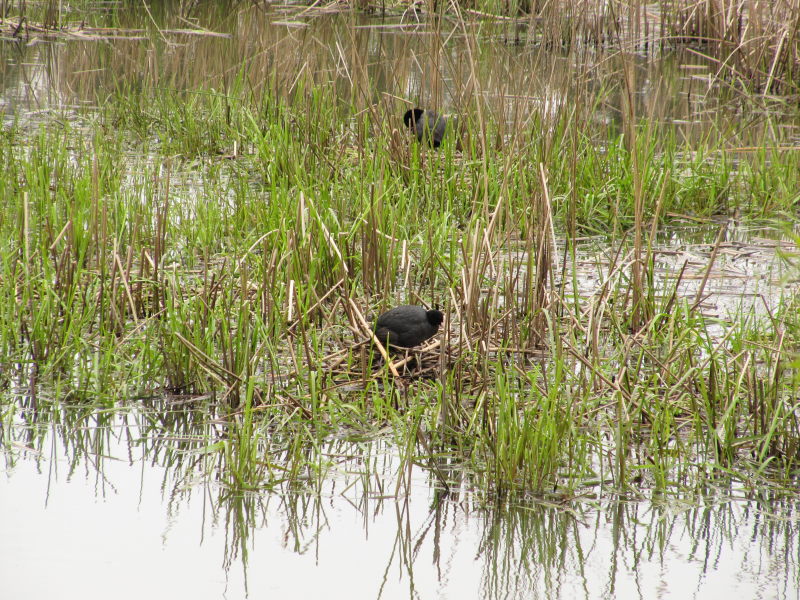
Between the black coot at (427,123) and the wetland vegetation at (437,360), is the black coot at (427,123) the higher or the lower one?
the higher one

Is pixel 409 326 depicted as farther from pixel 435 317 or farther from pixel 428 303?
pixel 428 303

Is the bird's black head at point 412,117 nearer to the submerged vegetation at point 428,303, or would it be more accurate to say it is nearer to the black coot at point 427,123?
the black coot at point 427,123

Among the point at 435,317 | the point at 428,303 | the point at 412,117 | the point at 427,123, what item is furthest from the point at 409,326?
the point at 412,117

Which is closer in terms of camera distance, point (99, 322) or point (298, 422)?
point (298, 422)

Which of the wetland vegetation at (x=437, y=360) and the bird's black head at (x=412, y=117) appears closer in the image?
the wetland vegetation at (x=437, y=360)

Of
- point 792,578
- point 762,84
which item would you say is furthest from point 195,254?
point 762,84

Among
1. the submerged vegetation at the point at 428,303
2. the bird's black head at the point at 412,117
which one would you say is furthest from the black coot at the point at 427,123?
the submerged vegetation at the point at 428,303

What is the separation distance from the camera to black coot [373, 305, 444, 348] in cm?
315

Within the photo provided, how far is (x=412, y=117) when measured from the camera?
5355 millimetres

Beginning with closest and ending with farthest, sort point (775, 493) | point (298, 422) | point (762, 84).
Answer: point (775, 493), point (298, 422), point (762, 84)

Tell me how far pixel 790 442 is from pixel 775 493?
6.8 inches

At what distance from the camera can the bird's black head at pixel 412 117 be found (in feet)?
17.5

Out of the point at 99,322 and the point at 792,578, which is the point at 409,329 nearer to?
the point at 99,322

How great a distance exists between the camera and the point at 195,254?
4.02m
